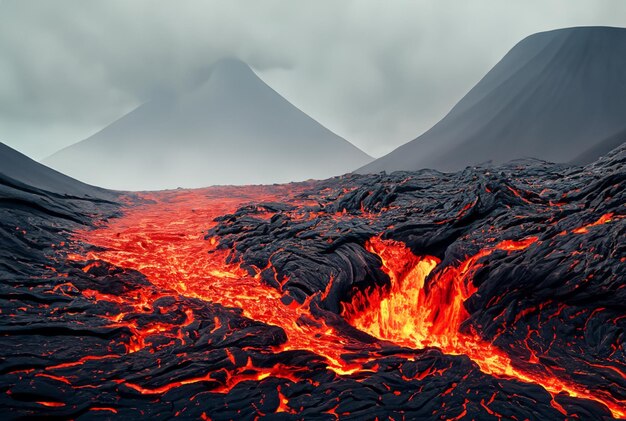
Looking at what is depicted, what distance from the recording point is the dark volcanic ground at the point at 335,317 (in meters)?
6.32

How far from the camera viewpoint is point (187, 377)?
6.83m

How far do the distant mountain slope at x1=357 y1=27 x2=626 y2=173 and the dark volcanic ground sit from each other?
3018cm

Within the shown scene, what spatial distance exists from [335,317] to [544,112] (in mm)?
50040

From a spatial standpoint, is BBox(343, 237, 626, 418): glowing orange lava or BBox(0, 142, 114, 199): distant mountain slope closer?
BBox(343, 237, 626, 418): glowing orange lava

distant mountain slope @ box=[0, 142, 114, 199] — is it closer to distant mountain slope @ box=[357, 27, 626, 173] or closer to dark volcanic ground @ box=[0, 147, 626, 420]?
dark volcanic ground @ box=[0, 147, 626, 420]

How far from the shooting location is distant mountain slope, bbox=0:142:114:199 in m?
22.5

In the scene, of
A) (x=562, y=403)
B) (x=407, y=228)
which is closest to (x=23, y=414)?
(x=562, y=403)

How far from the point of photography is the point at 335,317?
10.1m

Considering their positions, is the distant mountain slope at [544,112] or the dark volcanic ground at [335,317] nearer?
the dark volcanic ground at [335,317]

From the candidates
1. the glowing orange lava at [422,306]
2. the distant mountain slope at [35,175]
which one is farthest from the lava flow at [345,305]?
the distant mountain slope at [35,175]

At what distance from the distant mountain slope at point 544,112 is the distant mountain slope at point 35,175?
3868 centimetres

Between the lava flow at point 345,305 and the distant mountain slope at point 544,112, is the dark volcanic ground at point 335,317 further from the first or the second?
the distant mountain slope at point 544,112

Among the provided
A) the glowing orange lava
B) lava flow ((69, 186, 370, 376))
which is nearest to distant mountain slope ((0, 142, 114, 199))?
lava flow ((69, 186, 370, 376))

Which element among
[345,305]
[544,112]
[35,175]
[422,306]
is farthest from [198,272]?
[544,112]
